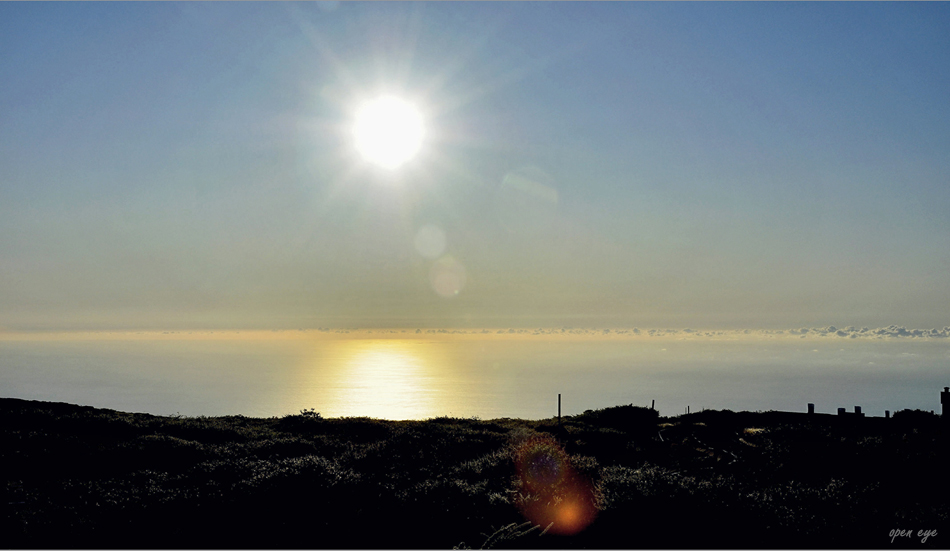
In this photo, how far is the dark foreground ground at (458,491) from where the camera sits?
41.4ft

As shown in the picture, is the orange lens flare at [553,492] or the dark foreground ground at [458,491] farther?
the orange lens flare at [553,492]

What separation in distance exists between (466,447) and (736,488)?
15.2 meters

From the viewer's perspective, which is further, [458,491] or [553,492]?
[458,491]

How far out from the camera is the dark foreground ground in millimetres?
12609

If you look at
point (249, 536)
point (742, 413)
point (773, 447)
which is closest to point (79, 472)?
point (249, 536)

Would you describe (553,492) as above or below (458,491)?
above

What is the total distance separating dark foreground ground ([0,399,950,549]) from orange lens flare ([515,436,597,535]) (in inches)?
2.9

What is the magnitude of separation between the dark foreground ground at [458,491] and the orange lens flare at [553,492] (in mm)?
74

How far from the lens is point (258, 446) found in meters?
26.4

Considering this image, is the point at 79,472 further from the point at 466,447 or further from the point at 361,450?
the point at 466,447

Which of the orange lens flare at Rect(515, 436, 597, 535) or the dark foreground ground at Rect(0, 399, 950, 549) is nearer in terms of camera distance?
the dark foreground ground at Rect(0, 399, 950, 549)

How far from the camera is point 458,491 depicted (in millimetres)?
17812

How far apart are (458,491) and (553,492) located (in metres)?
3.33

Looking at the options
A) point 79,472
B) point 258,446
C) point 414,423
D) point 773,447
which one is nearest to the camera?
point 79,472
